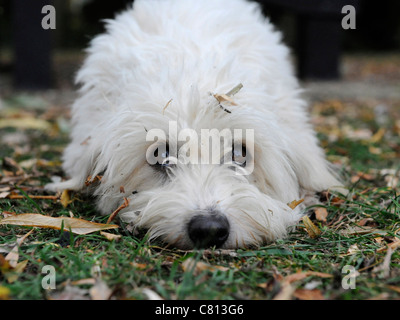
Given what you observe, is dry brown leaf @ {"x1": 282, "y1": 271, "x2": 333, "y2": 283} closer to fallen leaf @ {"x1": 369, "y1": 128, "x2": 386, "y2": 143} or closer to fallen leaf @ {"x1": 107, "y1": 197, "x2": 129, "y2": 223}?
fallen leaf @ {"x1": 107, "y1": 197, "x2": 129, "y2": 223}

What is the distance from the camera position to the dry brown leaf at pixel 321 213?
3.07m

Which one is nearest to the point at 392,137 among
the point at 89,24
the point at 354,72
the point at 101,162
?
the point at 101,162

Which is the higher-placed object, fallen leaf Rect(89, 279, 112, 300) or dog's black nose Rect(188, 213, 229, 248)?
dog's black nose Rect(188, 213, 229, 248)

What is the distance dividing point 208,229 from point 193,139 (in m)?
0.60

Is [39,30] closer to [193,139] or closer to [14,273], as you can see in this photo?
[193,139]

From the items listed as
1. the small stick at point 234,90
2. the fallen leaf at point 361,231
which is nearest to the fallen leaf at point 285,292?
the fallen leaf at point 361,231

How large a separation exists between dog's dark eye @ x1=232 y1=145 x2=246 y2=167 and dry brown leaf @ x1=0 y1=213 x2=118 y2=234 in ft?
2.63

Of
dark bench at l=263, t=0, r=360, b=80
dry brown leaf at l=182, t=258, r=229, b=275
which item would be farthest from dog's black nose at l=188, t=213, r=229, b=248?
dark bench at l=263, t=0, r=360, b=80

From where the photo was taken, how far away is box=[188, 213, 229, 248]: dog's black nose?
2.41 meters

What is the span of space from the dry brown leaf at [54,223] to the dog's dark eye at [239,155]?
0.80 m

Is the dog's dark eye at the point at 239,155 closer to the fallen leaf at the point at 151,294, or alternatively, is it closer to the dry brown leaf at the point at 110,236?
the dry brown leaf at the point at 110,236

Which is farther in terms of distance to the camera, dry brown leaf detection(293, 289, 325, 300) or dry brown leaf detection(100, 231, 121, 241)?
dry brown leaf detection(100, 231, 121, 241)

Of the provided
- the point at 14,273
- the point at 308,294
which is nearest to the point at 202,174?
the point at 308,294

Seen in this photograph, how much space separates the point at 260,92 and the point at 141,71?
0.78 metres
